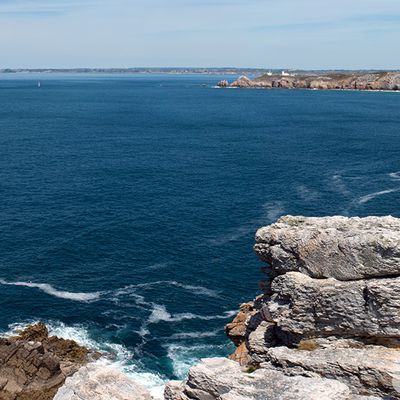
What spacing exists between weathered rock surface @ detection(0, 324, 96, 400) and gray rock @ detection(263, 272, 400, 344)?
85.1 feet

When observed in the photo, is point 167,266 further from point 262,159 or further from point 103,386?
point 262,159

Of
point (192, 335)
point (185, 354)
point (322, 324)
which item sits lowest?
point (185, 354)

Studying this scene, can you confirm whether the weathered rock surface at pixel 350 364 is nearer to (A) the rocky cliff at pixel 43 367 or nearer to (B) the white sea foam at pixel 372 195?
(A) the rocky cliff at pixel 43 367

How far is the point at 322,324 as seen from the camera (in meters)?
35.4

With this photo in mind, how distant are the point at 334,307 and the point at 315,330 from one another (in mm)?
2145

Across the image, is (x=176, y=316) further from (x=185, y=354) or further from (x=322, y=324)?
(x=322, y=324)

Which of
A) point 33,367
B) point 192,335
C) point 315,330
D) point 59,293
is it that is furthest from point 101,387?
point 59,293

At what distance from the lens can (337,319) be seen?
3481 cm

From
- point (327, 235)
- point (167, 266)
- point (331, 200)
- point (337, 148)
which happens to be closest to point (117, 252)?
point (167, 266)

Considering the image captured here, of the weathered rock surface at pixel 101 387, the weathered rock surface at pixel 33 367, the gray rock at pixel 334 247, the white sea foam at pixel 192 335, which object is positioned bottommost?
the white sea foam at pixel 192 335

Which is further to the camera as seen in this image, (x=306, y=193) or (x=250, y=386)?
(x=306, y=193)

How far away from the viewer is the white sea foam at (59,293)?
2906 inches

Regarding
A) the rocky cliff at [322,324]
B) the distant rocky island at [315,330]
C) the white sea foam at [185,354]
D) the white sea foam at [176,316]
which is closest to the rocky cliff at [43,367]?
the distant rocky island at [315,330]

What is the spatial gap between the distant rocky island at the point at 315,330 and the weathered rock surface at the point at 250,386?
55mm
